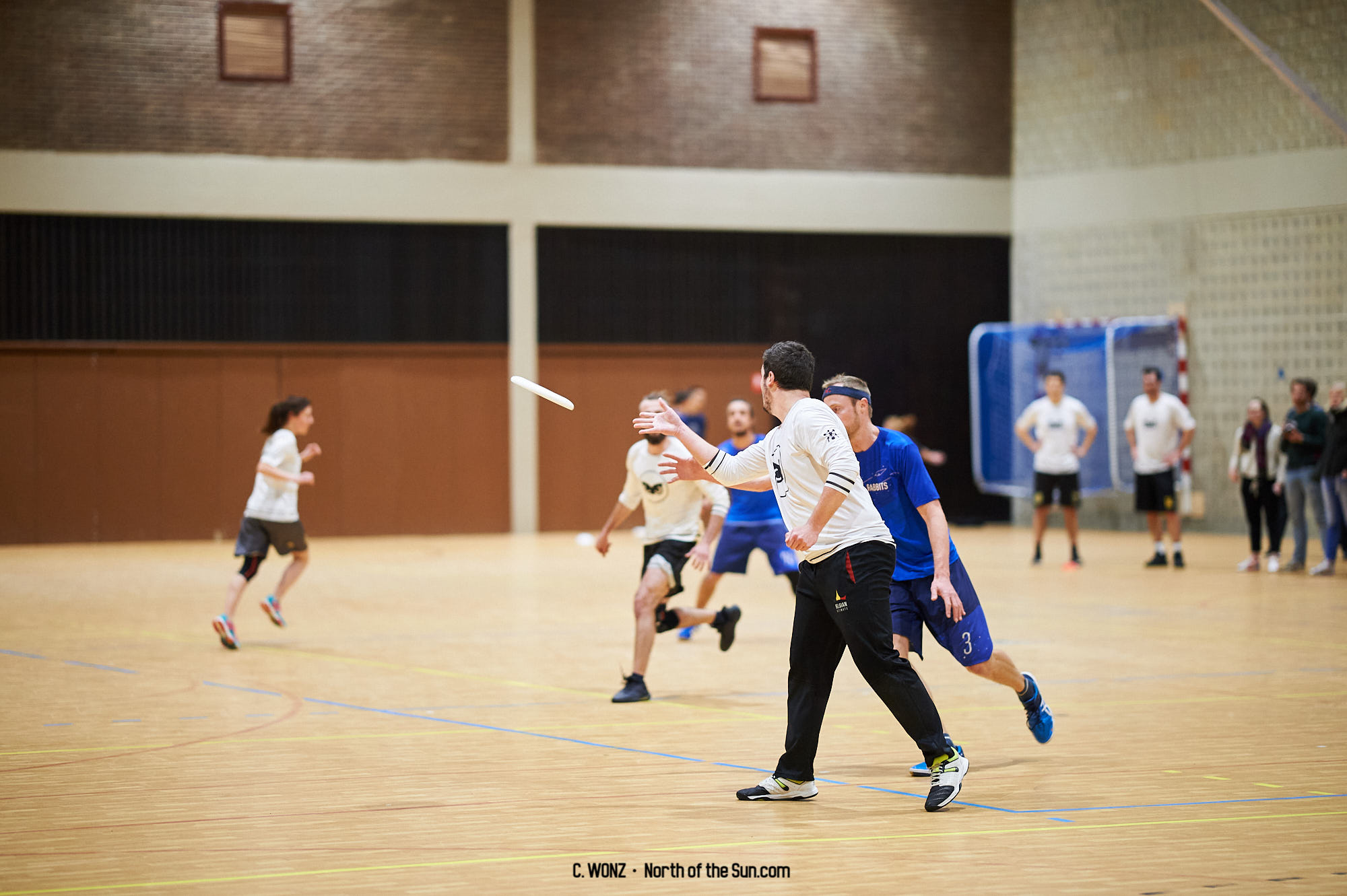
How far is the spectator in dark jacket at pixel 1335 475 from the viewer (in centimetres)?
1487

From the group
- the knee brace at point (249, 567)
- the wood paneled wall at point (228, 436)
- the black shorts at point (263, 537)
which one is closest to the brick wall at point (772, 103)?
the wood paneled wall at point (228, 436)

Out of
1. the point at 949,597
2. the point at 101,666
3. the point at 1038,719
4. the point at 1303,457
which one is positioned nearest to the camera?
the point at 949,597

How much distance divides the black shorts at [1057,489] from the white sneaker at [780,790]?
1200 cm

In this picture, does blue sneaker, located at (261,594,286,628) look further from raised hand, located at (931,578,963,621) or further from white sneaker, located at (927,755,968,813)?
A: white sneaker, located at (927,755,968,813)

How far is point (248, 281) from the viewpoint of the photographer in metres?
21.9

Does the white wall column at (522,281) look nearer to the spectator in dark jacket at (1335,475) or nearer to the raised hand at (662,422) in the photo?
the spectator in dark jacket at (1335,475)

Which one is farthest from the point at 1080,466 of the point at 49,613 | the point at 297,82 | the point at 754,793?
the point at 754,793

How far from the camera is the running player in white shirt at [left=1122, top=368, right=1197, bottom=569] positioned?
1678 cm

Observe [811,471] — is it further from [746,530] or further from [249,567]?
[249,567]

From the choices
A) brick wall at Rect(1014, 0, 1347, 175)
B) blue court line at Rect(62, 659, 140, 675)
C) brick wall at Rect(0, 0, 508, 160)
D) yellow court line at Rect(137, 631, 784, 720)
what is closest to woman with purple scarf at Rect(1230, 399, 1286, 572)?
brick wall at Rect(1014, 0, 1347, 175)

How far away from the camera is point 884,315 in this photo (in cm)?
2436

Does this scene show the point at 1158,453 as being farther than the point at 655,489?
Yes

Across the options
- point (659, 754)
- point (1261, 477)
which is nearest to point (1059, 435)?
point (1261, 477)

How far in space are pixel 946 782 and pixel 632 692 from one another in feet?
10.0
